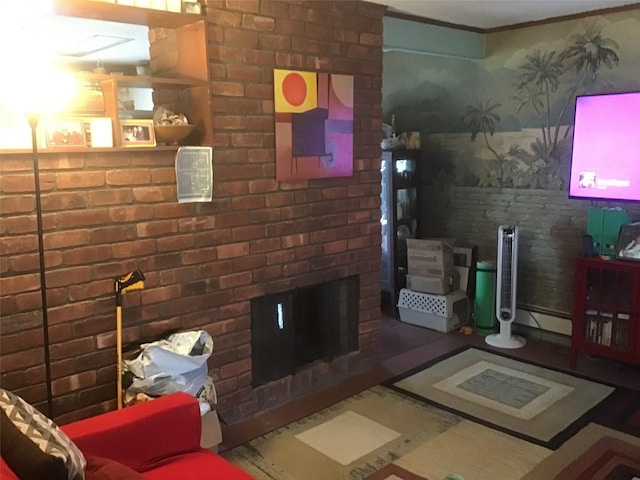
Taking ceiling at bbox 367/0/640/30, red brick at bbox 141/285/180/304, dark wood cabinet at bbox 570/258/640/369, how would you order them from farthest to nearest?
ceiling at bbox 367/0/640/30, dark wood cabinet at bbox 570/258/640/369, red brick at bbox 141/285/180/304

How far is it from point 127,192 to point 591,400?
276cm

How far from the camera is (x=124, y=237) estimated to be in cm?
261

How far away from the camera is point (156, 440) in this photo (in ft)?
6.64

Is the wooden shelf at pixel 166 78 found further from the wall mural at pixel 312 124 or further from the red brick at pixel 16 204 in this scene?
the wall mural at pixel 312 124

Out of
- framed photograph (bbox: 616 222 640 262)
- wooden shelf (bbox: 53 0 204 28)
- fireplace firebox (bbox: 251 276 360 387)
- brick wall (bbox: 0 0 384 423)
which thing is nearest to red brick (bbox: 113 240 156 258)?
brick wall (bbox: 0 0 384 423)

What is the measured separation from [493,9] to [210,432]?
313 cm

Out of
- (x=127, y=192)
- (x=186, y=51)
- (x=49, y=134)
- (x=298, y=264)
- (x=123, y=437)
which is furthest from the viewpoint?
(x=298, y=264)

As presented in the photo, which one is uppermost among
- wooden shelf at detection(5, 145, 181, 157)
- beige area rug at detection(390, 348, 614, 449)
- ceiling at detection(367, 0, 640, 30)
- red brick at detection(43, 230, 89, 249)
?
ceiling at detection(367, 0, 640, 30)

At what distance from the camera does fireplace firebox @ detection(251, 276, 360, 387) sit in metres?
3.22

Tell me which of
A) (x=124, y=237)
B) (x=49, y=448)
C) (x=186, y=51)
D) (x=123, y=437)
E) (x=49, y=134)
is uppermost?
(x=186, y=51)

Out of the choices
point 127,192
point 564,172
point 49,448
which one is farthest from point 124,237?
point 564,172

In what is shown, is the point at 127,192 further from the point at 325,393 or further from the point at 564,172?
the point at 564,172

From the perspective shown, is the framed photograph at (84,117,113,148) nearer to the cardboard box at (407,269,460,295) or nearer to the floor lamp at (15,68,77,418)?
the floor lamp at (15,68,77,418)

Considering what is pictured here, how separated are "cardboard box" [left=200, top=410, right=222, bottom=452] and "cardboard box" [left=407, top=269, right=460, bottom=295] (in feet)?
7.77
